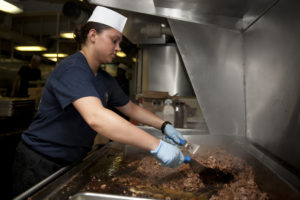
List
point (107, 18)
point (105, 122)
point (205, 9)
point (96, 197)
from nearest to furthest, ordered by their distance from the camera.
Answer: point (96, 197), point (105, 122), point (107, 18), point (205, 9)

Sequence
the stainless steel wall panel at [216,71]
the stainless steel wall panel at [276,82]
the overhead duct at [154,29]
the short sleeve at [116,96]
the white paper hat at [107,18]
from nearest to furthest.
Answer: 1. the stainless steel wall panel at [276,82]
2. the white paper hat at [107,18]
3. the short sleeve at [116,96]
4. the stainless steel wall panel at [216,71]
5. the overhead duct at [154,29]

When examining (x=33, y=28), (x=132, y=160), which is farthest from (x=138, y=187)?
(x=33, y=28)

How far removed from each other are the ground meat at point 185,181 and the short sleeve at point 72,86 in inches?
18.4

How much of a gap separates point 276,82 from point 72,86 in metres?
1.32

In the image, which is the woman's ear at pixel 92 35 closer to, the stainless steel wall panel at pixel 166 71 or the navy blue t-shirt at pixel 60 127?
the navy blue t-shirt at pixel 60 127

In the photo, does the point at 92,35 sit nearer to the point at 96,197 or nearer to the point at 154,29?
the point at 96,197

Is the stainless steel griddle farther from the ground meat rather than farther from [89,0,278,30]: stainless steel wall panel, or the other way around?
[89,0,278,30]: stainless steel wall panel

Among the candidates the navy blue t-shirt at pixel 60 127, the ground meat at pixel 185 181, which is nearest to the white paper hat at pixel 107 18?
the navy blue t-shirt at pixel 60 127

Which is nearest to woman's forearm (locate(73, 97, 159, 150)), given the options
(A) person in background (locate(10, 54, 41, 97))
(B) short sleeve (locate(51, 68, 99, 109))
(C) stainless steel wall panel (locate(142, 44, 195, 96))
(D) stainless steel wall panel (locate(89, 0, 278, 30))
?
(B) short sleeve (locate(51, 68, 99, 109))

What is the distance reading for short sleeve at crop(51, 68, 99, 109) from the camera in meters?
0.98

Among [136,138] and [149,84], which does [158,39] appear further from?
[136,138]

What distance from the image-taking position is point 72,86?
994 millimetres

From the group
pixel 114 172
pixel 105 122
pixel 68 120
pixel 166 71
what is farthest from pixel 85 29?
pixel 166 71

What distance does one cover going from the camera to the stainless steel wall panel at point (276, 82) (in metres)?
1.12
